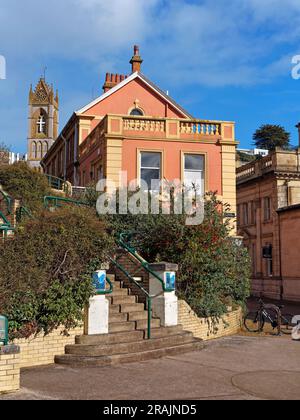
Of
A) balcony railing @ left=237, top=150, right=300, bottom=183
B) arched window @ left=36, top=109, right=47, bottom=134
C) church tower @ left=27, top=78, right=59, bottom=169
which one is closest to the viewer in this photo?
balcony railing @ left=237, top=150, right=300, bottom=183

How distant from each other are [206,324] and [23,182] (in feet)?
24.7

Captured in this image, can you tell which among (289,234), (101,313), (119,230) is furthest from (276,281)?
(101,313)

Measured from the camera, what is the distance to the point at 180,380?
304 inches

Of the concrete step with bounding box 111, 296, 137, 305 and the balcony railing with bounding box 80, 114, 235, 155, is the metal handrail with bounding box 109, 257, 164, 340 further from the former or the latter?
the balcony railing with bounding box 80, 114, 235, 155

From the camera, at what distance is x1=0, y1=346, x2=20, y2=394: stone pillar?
6.68 metres

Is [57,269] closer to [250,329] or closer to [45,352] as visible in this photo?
[45,352]

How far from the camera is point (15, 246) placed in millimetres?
8914

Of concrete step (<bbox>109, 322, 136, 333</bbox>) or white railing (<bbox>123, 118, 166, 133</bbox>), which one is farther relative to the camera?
white railing (<bbox>123, 118, 166, 133</bbox>)

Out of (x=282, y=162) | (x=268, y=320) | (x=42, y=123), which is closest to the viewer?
(x=268, y=320)

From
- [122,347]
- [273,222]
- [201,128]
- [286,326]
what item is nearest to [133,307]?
[122,347]

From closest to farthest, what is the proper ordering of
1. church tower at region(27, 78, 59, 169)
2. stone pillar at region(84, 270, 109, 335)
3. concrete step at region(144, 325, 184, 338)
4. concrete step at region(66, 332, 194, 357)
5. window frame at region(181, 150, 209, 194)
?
concrete step at region(66, 332, 194, 357), stone pillar at region(84, 270, 109, 335), concrete step at region(144, 325, 184, 338), window frame at region(181, 150, 209, 194), church tower at region(27, 78, 59, 169)

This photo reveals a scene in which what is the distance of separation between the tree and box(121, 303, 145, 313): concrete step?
6554cm

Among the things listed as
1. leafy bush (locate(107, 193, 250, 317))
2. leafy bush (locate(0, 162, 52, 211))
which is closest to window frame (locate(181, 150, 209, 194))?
leafy bush (locate(0, 162, 52, 211))

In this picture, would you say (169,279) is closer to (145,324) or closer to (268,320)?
(145,324)
